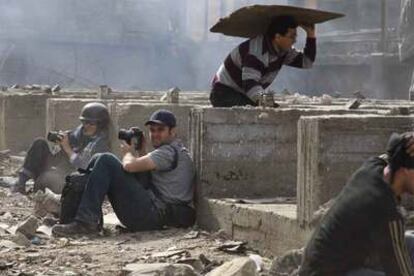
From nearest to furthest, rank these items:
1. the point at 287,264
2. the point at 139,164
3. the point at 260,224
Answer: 1. the point at 287,264
2. the point at 260,224
3. the point at 139,164

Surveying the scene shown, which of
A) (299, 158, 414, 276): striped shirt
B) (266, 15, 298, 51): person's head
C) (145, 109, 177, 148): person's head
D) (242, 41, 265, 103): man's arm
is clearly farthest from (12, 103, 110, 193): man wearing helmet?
(299, 158, 414, 276): striped shirt

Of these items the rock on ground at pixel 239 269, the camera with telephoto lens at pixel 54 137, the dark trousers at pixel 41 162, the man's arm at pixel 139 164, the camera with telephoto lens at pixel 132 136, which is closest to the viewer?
the rock on ground at pixel 239 269

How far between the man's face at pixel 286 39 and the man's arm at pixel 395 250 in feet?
12.1

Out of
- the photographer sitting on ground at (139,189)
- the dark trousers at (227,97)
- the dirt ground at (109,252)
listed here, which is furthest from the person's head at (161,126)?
the dirt ground at (109,252)

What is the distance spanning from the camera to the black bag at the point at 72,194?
777 cm

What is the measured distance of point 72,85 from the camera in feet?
117

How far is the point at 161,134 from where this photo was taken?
767cm

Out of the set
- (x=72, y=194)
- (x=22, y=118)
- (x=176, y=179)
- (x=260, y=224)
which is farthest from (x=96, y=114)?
(x=22, y=118)

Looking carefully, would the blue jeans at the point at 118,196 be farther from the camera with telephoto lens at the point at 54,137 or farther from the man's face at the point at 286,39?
the camera with telephoto lens at the point at 54,137

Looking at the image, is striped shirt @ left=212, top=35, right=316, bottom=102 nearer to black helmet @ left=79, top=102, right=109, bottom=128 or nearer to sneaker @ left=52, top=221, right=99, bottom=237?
sneaker @ left=52, top=221, right=99, bottom=237

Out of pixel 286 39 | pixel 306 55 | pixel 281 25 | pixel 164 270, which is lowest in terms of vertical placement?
pixel 164 270

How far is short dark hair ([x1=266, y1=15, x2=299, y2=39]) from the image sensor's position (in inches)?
303

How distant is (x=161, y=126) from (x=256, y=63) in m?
0.89

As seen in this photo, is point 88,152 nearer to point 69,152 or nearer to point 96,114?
point 69,152
